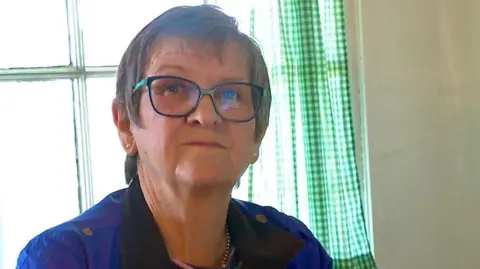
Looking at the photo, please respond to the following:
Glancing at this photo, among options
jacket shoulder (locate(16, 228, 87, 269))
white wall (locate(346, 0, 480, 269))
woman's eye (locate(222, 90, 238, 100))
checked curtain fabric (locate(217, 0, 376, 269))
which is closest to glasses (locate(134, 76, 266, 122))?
woman's eye (locate(222, 90, 238, 100))

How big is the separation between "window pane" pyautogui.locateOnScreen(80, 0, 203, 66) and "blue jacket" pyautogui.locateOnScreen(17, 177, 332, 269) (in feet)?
2.63

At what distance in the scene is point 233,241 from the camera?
113 cm

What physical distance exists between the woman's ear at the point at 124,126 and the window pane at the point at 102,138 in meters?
0.74

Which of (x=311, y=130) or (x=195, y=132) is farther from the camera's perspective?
(x=311, y=130)

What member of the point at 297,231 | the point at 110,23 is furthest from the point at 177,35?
the point at 110,23

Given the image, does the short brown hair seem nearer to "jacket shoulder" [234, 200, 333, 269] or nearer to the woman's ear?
the woman's ear

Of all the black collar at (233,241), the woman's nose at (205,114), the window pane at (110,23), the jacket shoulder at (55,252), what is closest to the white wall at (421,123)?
the window pane at (110,23)

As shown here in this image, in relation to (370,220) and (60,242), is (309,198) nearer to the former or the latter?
(370,220)

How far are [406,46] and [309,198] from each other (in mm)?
570

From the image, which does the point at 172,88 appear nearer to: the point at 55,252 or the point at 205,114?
the point at 205,114

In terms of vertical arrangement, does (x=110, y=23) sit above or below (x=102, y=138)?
above

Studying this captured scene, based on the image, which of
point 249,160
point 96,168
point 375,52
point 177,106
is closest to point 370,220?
point 375,52

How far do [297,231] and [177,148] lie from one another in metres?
0.40

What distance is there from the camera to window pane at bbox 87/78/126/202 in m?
1.80
